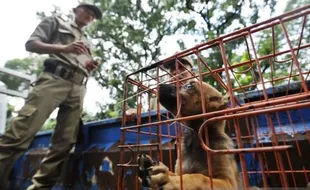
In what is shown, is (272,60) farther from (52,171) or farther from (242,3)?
(242,3)

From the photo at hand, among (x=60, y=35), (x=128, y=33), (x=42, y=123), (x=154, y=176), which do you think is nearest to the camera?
(x=154, y=176)

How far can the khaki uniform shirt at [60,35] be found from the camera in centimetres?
307

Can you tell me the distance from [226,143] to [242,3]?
318 inches

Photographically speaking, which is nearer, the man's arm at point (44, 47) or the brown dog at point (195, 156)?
the brown dog at point (195, 156)

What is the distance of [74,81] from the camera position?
124 inches

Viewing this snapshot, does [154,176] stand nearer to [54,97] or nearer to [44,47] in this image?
[54,97]

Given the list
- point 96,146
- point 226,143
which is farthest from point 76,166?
point 226,143

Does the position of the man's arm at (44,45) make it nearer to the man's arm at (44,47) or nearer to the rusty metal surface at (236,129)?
the man's arm at (44,47)

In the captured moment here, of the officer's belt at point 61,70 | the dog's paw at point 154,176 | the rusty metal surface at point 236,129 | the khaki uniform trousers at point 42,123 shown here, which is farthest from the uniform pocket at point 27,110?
the dog's paw at point 154,176

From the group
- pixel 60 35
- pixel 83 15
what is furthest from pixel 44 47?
Answer: pixel 83 15

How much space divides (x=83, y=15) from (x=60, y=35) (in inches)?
19.8

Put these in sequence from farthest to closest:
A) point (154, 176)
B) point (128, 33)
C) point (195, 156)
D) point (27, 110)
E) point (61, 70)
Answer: point (128, 33)
point (61, 70)
point (27, 110)
point (195, 156)
point (154, 176)

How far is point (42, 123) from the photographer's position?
9.19 ft

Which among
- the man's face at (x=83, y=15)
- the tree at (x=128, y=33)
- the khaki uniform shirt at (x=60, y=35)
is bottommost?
the khaki uniform shirt at (x=60, y=35)
